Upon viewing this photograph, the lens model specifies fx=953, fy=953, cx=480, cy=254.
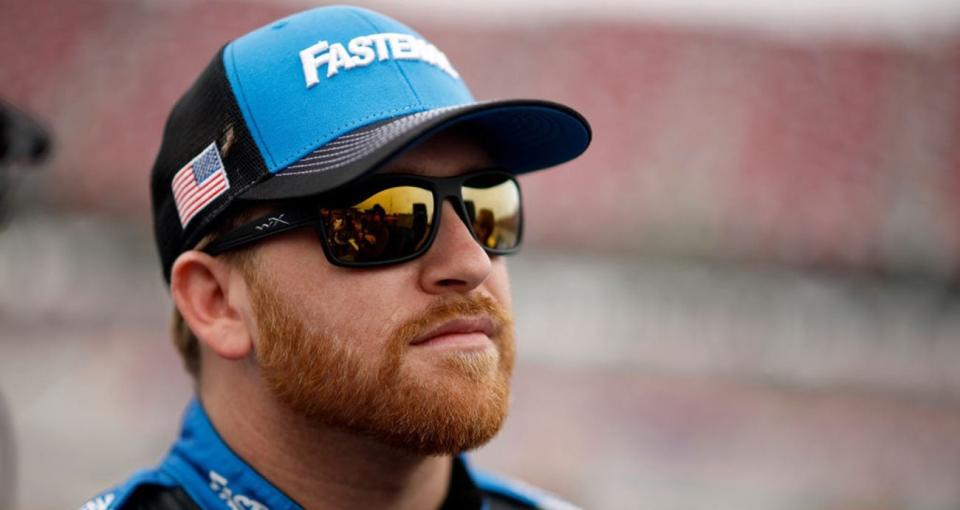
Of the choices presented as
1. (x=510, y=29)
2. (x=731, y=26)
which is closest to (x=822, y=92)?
(x=731, y=26)

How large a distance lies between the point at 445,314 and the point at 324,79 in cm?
49

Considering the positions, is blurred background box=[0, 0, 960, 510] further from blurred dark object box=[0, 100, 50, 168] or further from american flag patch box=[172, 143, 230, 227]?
american flag patch box=[172, 143, 230, 227]

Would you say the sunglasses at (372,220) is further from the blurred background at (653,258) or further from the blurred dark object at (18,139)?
the blurred background at (653,258)

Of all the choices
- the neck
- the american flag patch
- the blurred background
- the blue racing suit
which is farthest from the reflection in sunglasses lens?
the blurred background

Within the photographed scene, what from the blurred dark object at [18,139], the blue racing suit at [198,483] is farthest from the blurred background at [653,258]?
the blue racing suit at [198,483]

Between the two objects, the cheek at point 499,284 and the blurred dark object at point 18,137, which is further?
the blurred dark object at point 18,137

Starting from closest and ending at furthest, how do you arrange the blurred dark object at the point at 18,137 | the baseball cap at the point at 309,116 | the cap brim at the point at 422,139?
the cap brim at the point at 422,139
the baseball cap at the point at 309,116
the blurred dark object at the point at 18,137

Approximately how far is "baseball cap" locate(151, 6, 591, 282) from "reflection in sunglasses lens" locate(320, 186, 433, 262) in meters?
0.09

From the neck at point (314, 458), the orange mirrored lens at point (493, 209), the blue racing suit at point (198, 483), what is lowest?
the blue racing suit at point (198, 483)

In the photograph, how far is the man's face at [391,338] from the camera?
162cm

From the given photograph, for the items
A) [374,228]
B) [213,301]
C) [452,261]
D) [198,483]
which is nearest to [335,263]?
[374,228]

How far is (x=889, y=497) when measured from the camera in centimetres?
704

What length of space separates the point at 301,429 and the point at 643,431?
21.6 ft

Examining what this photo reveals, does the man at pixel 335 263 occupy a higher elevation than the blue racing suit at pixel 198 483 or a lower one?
higher
